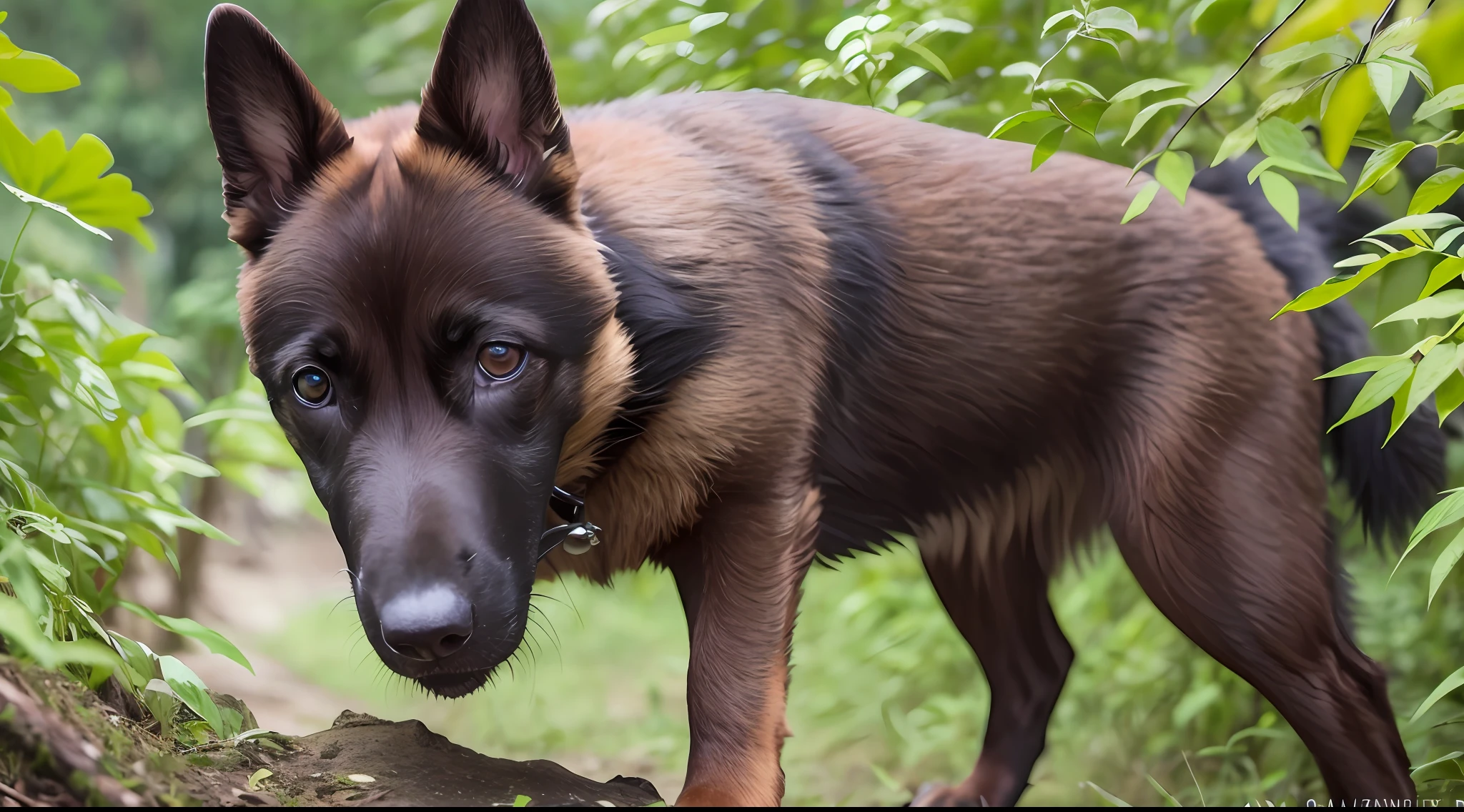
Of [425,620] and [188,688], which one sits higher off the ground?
[425,620]

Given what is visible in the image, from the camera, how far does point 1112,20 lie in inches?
78.1

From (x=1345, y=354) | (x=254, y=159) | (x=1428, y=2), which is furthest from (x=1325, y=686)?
(x=254, y=159)

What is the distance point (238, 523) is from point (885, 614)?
568cm

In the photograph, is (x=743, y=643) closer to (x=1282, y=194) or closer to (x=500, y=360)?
(x=500, y=360)

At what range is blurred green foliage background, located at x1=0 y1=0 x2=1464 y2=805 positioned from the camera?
3176mm

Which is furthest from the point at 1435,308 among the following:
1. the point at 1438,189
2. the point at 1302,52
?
the point at 1302,52

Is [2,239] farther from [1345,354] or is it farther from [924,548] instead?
[1345,354]

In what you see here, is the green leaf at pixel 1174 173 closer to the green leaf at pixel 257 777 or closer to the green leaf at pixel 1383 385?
the green leaf at pixel 1383 385

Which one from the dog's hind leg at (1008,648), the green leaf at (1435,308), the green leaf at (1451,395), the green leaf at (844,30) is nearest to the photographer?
the green leaf at (1435,308)

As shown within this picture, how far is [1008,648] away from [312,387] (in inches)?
81.4

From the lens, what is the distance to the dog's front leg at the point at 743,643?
209cm

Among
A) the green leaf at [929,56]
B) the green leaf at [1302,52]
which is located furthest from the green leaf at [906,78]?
the green leaf at [1302,52]

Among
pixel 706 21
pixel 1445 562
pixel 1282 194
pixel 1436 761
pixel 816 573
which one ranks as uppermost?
pixel 1282 194

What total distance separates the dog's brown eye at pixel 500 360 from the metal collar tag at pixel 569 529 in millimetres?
305
